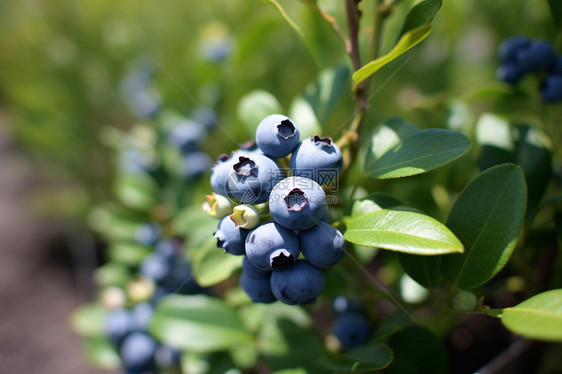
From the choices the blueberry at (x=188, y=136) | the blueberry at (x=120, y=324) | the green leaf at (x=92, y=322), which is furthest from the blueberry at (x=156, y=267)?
the blueberry at (x=188, y=136)

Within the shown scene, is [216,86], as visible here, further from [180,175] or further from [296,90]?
[296,90]

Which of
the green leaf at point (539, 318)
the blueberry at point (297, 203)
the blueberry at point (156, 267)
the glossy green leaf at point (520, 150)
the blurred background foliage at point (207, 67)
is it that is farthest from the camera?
the blueberry at point (156, 267)

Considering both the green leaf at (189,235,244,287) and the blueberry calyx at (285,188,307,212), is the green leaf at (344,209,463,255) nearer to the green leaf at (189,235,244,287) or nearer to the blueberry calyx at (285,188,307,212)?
the blueberry calyx at (285,188,307,212)

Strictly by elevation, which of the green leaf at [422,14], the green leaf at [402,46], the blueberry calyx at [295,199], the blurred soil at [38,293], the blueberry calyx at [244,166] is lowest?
the blurred soil at [38,293]

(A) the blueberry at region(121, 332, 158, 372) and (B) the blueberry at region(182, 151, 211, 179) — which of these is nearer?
(A) the blueberry at region(121, 332, 158, 372)

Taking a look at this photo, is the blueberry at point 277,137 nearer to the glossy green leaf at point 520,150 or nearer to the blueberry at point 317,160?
the blueberry at point 317,160

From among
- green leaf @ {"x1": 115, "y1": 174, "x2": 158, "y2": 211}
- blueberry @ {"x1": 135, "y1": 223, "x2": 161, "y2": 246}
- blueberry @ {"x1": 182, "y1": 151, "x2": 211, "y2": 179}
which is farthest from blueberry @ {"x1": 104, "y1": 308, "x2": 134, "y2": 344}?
blueberry @ {"x1": 182, "y1": 151, "x2": 211, "y2": 179}
